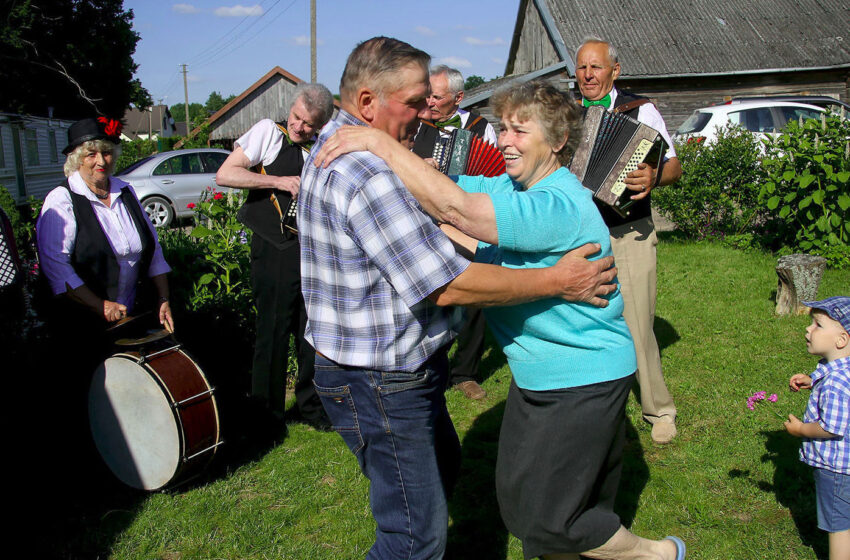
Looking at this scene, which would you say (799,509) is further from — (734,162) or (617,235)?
(734,162)

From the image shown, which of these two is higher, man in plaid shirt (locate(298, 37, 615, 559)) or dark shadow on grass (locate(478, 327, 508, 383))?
man in plaid shirt (locate(298, 37, 615, 559))

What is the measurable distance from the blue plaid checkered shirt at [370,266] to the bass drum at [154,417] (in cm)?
157

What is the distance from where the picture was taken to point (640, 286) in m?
4.11

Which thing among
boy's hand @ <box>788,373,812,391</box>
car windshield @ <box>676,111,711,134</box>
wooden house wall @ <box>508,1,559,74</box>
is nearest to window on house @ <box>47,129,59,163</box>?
wooden house wall @ <box>508,1,559,74</box>

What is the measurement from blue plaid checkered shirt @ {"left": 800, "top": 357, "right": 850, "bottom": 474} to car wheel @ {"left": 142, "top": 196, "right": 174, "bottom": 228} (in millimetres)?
13939

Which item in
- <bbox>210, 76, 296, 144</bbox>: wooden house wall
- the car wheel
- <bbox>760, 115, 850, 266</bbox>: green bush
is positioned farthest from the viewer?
<bbox>210, 76, 296, 144</bbox>: wooden house wall

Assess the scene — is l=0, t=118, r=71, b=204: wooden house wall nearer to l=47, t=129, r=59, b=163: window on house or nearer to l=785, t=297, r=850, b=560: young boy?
l=47, t=129, r=59, b=163: window on house

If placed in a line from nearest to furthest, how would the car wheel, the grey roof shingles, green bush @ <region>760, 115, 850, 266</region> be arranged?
green bush @ <region>760, 115, 850, 266</region> → the car wheel → the grey roof shingles

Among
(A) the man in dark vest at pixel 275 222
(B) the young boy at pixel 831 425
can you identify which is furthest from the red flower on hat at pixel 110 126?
(B) the young boy at pixel 831 425

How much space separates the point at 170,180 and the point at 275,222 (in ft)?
38.7

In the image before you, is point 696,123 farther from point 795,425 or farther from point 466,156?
point 795,425

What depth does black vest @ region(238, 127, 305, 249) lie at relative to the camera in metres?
4.27

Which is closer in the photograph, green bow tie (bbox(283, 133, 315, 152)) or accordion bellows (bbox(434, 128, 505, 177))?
accordion bellows (bbox(434, 128, 505, 177))

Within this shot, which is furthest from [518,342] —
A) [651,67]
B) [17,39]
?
[17,39]
